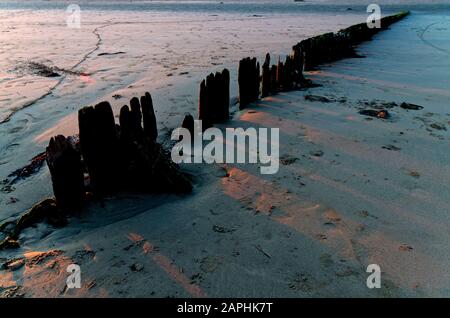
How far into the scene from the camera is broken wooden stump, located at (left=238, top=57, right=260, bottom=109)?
688 cm

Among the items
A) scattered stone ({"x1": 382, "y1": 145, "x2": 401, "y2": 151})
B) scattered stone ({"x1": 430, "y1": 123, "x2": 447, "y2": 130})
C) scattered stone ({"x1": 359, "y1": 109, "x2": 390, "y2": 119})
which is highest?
scattered stone ({"x1": 359, "y1": 109, "x2": 390, "y2": 119})

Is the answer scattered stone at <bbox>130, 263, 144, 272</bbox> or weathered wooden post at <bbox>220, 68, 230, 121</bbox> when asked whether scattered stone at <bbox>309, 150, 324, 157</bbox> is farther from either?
scattered stone at <bbox>130, 263, 144, 272</bbox>

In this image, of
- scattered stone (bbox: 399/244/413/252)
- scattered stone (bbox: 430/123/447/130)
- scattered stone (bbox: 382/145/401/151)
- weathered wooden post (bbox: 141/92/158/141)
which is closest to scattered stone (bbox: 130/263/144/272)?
weathered wooden post (bbox: 141/92/158/141)

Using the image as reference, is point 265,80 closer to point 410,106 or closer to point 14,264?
point 410,106

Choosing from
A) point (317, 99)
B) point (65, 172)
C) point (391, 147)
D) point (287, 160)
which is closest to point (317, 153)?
A: point (287, 160)

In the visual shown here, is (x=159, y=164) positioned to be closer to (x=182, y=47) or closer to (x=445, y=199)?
(x=445, y=199)

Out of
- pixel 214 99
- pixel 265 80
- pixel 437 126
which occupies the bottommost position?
pixel 437 126

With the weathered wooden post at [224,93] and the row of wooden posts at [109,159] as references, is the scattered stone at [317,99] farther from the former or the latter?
the row of wooden posts at [109,159]

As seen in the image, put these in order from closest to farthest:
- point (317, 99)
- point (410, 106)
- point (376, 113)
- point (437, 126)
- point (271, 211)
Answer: point (271, 211)
point (437, 126)
point (376, 113)
point (410, 106)
point (317, 99)

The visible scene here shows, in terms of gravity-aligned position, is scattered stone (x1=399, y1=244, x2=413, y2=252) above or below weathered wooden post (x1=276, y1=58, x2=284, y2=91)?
below

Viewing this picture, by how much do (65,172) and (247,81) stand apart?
428cm

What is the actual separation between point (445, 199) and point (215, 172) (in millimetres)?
2580

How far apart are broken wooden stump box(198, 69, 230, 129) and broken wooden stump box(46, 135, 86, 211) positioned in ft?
8.33

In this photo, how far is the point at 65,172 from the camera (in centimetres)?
354
